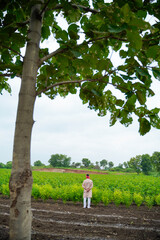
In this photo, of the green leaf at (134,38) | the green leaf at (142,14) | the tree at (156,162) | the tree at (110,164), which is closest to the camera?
the green leaf at (134,38)

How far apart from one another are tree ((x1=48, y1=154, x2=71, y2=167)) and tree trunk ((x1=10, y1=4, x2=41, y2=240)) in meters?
98.2

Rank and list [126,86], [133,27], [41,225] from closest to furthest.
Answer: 1. [133,27]
2. [126,86]
3. [41,225]

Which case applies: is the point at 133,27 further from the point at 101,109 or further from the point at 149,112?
the point at 101,109

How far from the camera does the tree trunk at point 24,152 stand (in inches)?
79.1

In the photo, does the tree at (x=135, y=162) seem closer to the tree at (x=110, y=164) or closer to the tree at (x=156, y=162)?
the tree at (x=156, y=162)

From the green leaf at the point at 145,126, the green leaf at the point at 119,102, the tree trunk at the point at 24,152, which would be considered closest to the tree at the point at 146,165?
the green leaf at the point at 119,102

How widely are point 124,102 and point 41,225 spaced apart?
115 inches

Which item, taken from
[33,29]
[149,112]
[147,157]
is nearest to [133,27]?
[149,112]

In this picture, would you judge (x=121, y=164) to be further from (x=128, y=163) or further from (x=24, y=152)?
(x=24, y=152)

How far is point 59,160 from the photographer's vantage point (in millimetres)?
101688

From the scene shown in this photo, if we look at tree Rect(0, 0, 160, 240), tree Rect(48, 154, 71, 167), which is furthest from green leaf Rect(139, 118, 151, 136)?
tree Rect(48, 154, 71, 167)

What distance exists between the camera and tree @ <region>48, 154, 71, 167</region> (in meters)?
98.6

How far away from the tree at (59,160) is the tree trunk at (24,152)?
9822 centimetres

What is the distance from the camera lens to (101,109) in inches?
122
